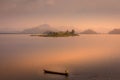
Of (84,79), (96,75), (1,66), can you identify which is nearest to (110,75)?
(96,75)

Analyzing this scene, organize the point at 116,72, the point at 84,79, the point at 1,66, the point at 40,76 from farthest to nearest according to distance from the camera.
Answer: the point at 1,66 → the point at 116,72 → the point at 40,76 → the point at 84,79

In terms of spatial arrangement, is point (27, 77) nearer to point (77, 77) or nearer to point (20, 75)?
point (20, 75)

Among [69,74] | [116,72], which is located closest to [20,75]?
[69,74]

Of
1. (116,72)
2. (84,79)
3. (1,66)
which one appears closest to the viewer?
(84,79)

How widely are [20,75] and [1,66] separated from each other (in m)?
10.7

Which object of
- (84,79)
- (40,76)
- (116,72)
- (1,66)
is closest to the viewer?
(84,79)

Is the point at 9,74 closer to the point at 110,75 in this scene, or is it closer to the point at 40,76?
the point at 40,76

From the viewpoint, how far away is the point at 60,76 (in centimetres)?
3594

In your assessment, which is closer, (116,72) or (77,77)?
(77,77)

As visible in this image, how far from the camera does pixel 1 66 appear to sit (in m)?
46.5

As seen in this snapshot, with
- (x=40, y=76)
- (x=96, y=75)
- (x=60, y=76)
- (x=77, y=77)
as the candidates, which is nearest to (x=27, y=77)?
(x=40, y=76)

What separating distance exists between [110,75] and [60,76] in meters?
8.24

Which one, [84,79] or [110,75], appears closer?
[84,79]

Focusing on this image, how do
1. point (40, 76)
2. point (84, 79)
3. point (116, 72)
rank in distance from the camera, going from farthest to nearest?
point (116, 72), point (40, 76), point (84, 79)
